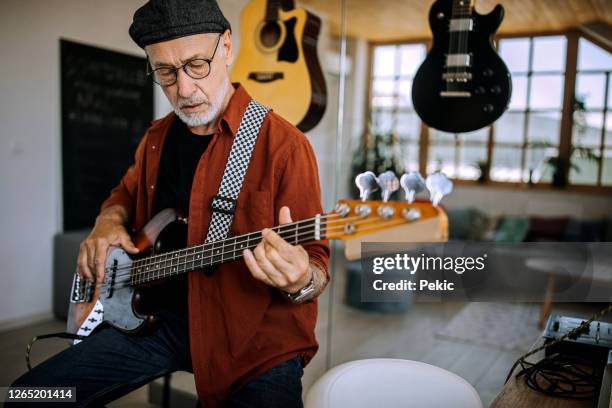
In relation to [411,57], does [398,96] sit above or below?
below

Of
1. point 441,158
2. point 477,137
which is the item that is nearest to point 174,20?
point 477,137

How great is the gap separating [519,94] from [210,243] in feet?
3.97

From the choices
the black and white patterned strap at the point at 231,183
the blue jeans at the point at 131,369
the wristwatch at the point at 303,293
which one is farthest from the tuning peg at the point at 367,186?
the blue jeans at the point at 131,369

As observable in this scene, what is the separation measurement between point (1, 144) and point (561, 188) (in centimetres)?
247

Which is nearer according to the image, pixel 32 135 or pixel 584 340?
pixel 584 340

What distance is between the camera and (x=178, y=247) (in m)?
1.39

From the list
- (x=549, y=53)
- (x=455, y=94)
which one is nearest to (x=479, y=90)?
(x=455, y=94)

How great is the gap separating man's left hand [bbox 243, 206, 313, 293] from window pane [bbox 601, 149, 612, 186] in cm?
147

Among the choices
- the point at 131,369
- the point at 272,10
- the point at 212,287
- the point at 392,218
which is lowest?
the point at 131,369

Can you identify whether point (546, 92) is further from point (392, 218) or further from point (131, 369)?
point (131, 369)

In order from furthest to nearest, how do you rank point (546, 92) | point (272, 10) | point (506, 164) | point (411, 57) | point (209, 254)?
point (506, 164), point (546, 92), point (272, 10), point (411, 57), point (209, 254)

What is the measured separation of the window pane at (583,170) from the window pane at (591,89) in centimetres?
24

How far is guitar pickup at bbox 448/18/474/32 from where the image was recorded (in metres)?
1.46

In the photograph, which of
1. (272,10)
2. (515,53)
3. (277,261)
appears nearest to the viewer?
(277,261)
